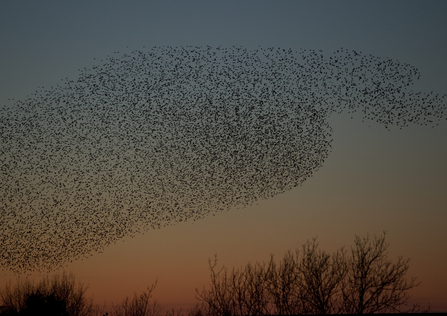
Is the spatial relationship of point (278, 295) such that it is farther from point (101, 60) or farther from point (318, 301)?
point (101, 60)

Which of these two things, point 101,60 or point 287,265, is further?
point 287,265

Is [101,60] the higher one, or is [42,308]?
[101,60]

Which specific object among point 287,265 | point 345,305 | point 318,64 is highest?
point 318,64

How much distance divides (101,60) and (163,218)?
27.0 feet

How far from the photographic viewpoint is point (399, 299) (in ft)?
110

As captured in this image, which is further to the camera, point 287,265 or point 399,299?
point 287,265

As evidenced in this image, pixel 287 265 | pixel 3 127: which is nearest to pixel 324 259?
pixel 287 265

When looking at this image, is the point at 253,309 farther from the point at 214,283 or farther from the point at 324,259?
the point at 324,259

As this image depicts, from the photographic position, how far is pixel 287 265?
37.7 metres

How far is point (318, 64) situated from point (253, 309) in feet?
50.6

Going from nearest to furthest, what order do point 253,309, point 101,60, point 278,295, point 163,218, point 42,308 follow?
1. point 101,60
2. point 163,218
3. point 253,309
4. point 278,295
5. point 42,308

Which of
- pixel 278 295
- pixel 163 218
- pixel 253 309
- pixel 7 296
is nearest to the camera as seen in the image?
pixel 163 218

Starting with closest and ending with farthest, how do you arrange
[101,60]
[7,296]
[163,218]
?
1. [101,60]
2. [163,218]
3. [7,296]

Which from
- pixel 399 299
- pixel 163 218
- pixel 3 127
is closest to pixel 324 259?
pixel 399 299
